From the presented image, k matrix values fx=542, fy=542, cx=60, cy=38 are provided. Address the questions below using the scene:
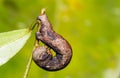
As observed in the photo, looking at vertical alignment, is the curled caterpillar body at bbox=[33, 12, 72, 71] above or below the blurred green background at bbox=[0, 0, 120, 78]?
below

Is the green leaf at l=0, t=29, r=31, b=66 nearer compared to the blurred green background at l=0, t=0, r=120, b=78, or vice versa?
the green leaf at l=0, t=29, r=31, b=66

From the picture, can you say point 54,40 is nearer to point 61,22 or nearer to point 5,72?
point 5,72

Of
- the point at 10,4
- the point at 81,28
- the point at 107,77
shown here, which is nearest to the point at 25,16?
the point at 10,4

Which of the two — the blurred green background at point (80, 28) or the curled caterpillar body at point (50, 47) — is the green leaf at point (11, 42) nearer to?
the curled caterpillar body at point (50, 47)

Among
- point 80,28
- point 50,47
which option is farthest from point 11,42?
point 80,28

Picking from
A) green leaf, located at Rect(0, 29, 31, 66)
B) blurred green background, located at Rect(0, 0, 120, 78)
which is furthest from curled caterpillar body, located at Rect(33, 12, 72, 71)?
blurred green background, located at Rect(0, 0, 120, 78)

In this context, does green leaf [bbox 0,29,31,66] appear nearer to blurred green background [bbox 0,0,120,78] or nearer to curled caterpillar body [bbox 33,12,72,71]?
curled caterpillar body [bbox 33,12,72,71]
